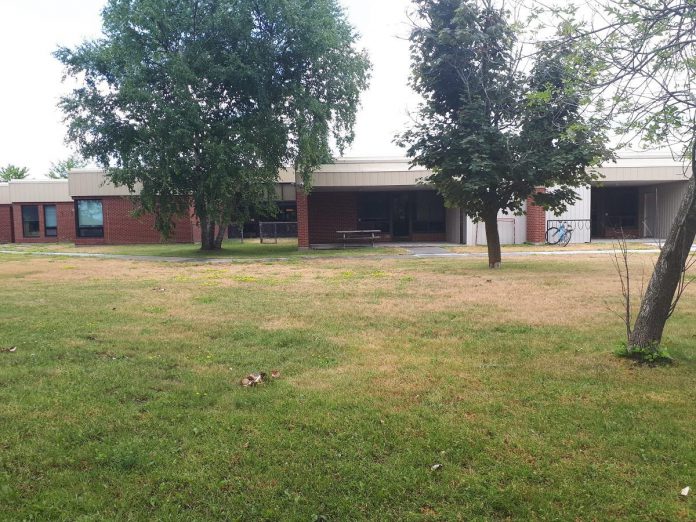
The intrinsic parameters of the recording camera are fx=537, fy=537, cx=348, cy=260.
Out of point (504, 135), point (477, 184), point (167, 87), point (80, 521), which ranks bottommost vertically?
point (80, 521)

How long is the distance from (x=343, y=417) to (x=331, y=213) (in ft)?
81.5

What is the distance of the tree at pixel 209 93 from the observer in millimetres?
18547

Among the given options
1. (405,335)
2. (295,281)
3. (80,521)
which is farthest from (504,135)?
(80,521)

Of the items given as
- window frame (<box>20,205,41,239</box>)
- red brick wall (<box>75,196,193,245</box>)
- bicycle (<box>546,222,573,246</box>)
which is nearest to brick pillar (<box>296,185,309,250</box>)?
red brick wall (<box>75,196,193,245</box>)

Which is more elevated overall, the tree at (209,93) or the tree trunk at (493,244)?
the tree at (209,93)

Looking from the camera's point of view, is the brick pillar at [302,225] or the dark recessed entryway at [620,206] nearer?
the brick pillar at [302,225]

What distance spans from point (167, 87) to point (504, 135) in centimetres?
1321

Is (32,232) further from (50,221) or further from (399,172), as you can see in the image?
(399,172)

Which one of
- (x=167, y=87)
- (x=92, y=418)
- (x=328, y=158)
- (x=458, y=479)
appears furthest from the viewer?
(x=328, y=158)

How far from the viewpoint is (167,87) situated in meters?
19.9

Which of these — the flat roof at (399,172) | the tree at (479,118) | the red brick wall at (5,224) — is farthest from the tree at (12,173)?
the tree at (479,118)

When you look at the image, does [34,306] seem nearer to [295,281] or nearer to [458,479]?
[295,281]

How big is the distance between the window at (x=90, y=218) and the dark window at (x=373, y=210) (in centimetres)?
1535

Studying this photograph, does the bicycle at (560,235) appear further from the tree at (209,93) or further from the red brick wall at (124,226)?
the red brick wall at (124,226)
